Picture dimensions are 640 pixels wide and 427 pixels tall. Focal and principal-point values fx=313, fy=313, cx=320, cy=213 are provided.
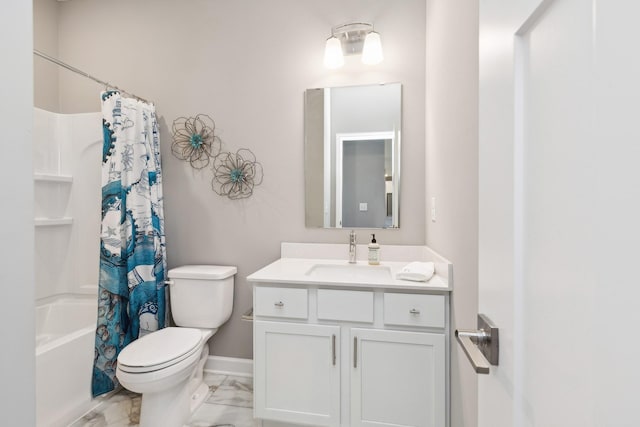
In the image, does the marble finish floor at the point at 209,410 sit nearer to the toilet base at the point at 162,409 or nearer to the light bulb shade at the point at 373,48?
the toilet base at the point at 162,409

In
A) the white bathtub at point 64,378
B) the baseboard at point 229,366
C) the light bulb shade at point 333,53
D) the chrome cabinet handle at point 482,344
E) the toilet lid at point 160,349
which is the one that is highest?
the light bulb shade at point 333,53

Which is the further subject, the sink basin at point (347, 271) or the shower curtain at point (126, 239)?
the shower curtain at point (126, 239)

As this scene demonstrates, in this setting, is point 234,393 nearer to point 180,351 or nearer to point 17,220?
point 180,351

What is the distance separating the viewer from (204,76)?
2.32 meters

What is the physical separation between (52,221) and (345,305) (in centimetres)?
229

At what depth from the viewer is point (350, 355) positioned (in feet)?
5.13

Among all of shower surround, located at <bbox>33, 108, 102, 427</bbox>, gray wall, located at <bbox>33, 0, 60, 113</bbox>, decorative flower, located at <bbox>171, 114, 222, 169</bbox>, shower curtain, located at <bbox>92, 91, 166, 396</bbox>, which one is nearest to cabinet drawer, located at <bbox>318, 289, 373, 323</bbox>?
shower curtain, located at <bbox>92, 91, 166, 396</bbox>

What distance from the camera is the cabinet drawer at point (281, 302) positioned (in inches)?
63.5

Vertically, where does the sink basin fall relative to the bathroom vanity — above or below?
above

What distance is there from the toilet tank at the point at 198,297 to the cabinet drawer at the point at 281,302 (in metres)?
0.54

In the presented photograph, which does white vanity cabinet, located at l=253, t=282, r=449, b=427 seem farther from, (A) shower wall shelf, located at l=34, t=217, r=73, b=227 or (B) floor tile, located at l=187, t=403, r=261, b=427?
(A) shower wall shelf, located at l=34, t=217, r=73, b=227

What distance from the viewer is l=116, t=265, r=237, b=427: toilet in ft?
5.06

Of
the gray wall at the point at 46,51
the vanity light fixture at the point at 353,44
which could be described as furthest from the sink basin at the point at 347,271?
the gray wall at the point at 46,51

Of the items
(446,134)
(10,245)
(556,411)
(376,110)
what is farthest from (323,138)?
(556,411)
